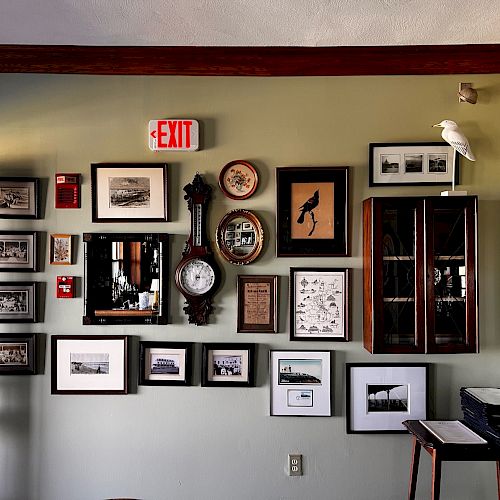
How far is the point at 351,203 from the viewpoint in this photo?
2.97 meters

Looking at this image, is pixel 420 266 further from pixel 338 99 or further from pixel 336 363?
pixel 338 99

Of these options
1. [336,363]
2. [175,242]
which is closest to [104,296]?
[175,242]

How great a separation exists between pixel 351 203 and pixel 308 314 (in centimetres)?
A: 63

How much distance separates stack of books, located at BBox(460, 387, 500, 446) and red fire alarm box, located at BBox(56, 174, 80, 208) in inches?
88.1

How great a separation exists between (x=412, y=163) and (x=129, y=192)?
1.51m

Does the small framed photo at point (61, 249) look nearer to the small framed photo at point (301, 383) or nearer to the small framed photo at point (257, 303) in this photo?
the small framed photo at point (257, 303)

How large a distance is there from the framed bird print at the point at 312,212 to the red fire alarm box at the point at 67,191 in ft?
3.52

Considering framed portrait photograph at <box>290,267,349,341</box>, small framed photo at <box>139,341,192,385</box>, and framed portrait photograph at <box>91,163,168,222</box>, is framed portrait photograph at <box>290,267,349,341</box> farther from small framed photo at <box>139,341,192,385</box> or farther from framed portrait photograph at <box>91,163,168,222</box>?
framed portrait photograph at <box>91,163,168,222</box>

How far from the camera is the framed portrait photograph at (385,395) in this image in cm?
294

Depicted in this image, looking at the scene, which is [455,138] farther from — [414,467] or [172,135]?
[414,467]

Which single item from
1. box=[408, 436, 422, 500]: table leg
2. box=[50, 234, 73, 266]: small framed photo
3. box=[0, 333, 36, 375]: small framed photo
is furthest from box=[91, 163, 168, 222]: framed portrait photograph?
box=[408, 436, 422, 500]: table leg

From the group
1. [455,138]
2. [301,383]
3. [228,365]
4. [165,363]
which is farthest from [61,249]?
[455,138]

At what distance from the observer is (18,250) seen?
298 centimetres

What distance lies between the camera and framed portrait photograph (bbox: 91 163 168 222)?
2.97 meters
